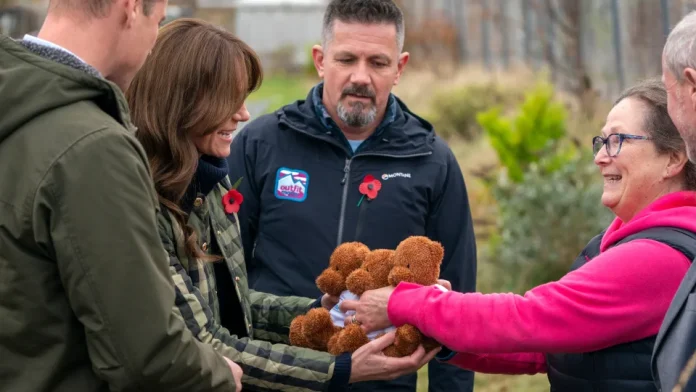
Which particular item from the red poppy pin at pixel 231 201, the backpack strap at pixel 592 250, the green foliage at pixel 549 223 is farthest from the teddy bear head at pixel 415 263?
the green foliage at pixel 549 223

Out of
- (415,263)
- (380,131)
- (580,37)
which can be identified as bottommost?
(580,37)

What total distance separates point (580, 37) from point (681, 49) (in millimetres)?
13506

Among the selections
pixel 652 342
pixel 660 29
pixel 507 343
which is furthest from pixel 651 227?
pixel 660 29

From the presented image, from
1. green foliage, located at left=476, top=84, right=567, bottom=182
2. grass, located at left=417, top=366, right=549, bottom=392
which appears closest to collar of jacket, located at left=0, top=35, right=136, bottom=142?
grass, located at left=417, top=366, right=549, bottom=392

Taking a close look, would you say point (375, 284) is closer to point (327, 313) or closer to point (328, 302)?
point (327, 313)

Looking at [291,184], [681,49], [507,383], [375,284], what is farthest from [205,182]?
[507,383]

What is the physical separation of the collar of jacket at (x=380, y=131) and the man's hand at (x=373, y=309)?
3.61ft

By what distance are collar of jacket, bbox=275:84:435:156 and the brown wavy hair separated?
122 centimetres

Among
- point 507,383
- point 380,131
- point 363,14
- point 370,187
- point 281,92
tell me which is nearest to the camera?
point 370,187

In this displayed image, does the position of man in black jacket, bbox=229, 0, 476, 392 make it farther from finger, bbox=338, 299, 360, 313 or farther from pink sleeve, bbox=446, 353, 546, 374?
finger, bbox=338, 299, 360, 313

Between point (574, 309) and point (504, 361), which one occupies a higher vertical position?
point (574, 309)

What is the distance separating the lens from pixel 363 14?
4867 mm

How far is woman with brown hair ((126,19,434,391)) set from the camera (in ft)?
11.2

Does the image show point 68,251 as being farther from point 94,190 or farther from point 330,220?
point 330,220
